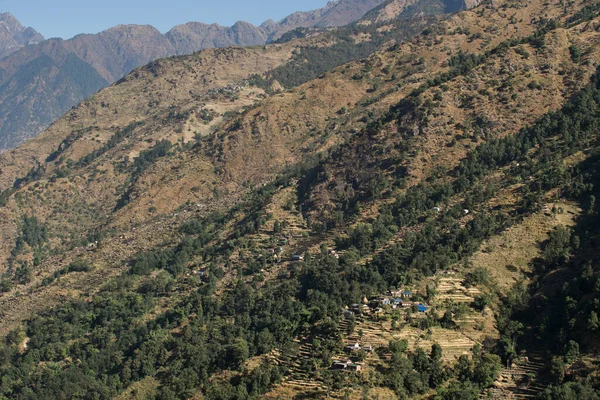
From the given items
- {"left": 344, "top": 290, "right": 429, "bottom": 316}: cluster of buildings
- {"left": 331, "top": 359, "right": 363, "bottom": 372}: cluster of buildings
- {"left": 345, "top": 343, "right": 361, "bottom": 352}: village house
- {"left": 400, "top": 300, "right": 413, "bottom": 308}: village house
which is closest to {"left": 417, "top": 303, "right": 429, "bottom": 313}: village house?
{"left": 344, "top": 290, "right": 429, "bottom": 316}: cluster of buildings

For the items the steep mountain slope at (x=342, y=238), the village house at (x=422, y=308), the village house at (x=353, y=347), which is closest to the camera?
the village house at (x=353, y=347)

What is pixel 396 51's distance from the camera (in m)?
123

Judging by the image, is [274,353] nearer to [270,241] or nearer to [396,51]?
[270,241]

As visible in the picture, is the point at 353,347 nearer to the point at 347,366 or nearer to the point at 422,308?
the point at 347,366

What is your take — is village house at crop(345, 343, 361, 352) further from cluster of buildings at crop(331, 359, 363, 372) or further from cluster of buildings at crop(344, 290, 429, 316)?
cluster of buildings at crop(344, 290, 429, 316)

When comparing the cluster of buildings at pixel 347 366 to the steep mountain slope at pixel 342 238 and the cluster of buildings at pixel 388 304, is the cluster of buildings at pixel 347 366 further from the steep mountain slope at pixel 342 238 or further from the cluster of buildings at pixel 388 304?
the cluster of buildings at pixel 388 304

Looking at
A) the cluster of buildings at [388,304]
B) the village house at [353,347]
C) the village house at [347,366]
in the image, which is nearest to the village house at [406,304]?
the cluster of buildings at [388,304]

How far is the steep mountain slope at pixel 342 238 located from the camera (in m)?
47.3

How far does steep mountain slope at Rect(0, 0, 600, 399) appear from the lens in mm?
47344

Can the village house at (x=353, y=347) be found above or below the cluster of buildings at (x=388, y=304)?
below

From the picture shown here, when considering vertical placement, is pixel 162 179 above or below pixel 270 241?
above

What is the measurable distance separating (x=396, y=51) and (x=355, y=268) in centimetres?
A: 7318

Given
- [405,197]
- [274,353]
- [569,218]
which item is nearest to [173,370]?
[274,353]

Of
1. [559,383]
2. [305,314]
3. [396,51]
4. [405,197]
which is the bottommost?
[559,383]
